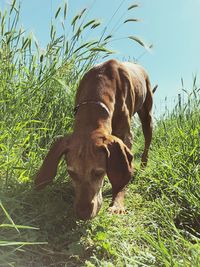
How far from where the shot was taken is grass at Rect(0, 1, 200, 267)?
2.36 metres

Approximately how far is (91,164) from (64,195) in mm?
473

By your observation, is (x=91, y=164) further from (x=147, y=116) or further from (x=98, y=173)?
(x=147, y=116)

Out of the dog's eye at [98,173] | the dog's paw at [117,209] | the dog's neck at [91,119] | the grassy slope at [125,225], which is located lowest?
the dog's paw at [117,209]

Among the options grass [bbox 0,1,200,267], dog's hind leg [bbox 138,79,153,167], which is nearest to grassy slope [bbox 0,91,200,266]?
grass [bbox 0,1,200,267]

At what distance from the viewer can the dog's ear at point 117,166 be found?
9.38 ft

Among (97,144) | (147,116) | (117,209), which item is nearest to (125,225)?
(117,209)

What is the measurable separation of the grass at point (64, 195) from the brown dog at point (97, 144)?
16 cm

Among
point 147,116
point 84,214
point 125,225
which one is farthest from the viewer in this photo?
point 147,116

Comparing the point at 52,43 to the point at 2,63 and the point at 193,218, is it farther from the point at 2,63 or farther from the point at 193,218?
the point at 193,218

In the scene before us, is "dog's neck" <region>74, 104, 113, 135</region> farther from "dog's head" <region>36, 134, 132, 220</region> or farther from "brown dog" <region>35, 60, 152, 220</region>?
"dog's head" <region>36, 134, 132, 220</region>

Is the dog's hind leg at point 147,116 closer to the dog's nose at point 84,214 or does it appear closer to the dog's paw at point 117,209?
the dog's paw at point 117,209

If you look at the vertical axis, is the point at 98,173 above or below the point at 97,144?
below

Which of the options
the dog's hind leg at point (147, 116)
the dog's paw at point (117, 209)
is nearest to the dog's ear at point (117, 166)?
the dog's paw at point (117, 209)

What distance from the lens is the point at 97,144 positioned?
2.87 m
